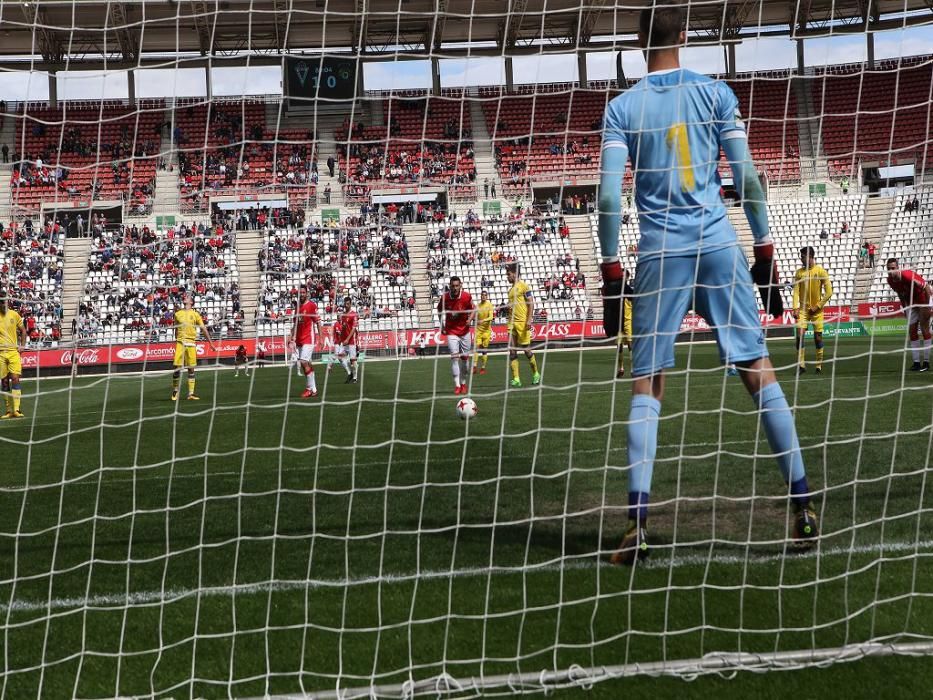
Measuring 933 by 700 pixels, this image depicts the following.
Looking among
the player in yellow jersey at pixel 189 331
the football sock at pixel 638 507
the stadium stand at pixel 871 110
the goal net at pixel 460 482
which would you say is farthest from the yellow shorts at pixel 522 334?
the football sock at pixel 638 507

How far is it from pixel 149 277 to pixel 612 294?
1360 cm

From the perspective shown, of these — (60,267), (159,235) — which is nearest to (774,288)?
(159,235)

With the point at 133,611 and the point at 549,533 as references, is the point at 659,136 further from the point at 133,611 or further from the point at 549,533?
the point at 133,611

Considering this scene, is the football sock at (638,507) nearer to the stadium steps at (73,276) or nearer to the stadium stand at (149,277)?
the stadium stand at (149,277)

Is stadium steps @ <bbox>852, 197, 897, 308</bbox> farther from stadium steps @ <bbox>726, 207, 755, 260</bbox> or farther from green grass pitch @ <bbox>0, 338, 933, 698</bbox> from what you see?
green grass pitch @ <bbox>0, 338, 933, 698</bbox>

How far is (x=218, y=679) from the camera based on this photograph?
3014 millimetres

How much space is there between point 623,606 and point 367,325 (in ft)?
67.1

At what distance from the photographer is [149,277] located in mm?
16156

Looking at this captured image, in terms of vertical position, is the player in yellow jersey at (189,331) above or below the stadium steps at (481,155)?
below

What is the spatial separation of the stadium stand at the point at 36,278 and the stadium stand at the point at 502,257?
248 inches

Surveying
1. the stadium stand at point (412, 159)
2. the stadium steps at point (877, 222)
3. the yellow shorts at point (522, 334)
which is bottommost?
the yellow shorts at point (522, 334)

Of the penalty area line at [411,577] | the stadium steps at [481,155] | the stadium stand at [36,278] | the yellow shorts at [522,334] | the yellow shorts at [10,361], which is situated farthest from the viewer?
the stadium steps at [481,155]

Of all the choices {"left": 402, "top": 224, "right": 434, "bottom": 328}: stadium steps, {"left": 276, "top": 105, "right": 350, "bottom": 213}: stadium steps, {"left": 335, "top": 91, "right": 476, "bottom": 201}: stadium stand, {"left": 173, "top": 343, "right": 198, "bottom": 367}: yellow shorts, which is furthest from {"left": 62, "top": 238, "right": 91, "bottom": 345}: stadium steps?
{"left": 402, "top": 224, "right": 434, "bottom": 328}: stadium steps

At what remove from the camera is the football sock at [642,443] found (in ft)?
13.0
